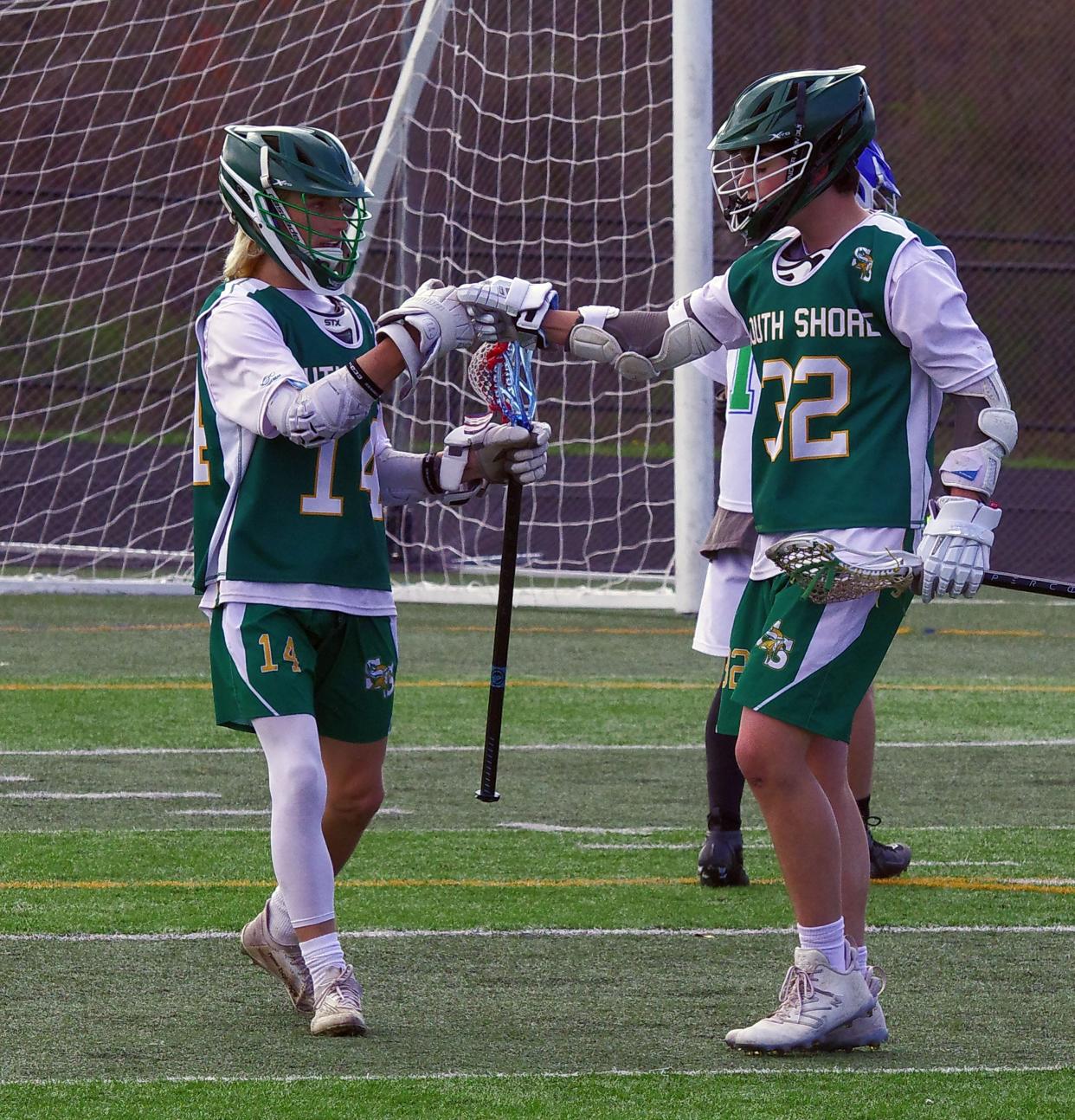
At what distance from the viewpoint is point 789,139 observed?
12.9 ft

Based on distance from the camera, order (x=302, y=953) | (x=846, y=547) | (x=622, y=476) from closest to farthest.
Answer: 1. (x=846, y=547)
2. (x=302, y=953)
3. (x=622, y=476)

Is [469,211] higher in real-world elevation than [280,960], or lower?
higher

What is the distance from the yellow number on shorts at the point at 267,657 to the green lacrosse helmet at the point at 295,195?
718 mm

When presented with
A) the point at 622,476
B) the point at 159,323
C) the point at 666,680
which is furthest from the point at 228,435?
the point at 159,323

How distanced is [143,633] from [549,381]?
7.95 metres

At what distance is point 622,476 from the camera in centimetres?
1484

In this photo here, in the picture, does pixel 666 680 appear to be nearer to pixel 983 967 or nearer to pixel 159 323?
pixel 983 967

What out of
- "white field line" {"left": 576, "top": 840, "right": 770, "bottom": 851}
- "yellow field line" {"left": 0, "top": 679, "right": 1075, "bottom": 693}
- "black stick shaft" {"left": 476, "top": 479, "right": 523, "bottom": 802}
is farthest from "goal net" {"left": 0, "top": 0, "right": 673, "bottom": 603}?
"black stick shaft" {"left": 476, "top": 479, "right": 523, "bottom": 802}

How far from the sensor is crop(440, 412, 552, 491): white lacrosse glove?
435 centimetres

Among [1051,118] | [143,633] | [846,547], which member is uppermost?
[1051,118]

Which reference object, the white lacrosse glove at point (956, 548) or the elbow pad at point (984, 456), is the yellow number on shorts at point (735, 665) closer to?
the white lacrosse glove at point (956, 548)

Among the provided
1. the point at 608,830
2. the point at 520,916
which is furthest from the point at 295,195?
the point at 608,830

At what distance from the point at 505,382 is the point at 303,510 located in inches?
23.1

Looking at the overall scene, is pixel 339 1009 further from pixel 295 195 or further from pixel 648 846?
pixel 648 846
